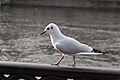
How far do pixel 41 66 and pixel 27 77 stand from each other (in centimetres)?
12

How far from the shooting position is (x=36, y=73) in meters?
1.99

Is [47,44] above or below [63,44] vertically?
below

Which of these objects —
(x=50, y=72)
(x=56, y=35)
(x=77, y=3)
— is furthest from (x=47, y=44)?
(x=77, y=3)

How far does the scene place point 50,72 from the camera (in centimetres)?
197

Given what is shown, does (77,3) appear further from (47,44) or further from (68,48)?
(68,48)

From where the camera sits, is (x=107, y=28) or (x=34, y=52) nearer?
(x=34, y=52)

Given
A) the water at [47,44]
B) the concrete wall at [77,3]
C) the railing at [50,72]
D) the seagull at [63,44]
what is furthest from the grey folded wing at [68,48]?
the concrete wall at [77,3]

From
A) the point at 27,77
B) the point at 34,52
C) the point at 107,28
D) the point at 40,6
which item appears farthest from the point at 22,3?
the point at 27,77

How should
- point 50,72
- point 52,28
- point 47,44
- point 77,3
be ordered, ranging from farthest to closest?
point 77,3, point 47,44, point 52,28, point 50,72

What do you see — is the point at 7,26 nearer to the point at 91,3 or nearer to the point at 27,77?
the point at 27,77

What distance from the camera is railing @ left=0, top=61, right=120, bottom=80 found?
1.92 meters

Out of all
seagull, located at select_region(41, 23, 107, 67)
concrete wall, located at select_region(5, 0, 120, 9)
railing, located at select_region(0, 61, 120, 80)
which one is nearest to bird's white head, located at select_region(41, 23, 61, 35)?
seagull, located at select_region(41, 23, 107, 67)

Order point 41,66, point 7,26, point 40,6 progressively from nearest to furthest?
point 41,66, point 7,26, point 40,6

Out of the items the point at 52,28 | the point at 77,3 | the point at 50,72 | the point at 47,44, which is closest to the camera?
the point at 50,72
